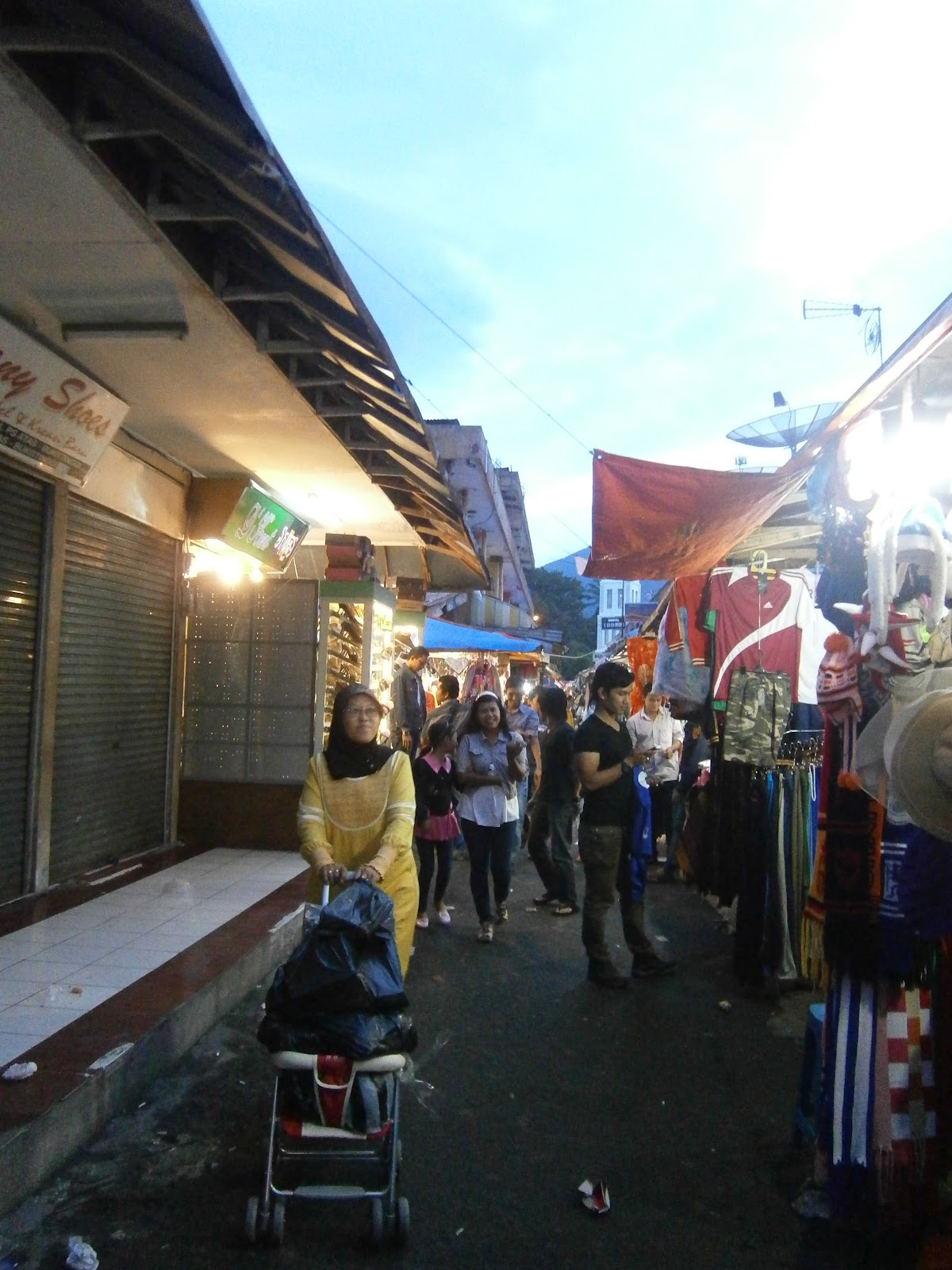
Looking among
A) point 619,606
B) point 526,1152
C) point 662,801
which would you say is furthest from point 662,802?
point 619,606

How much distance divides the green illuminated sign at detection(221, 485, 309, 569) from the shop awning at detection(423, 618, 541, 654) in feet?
15.5

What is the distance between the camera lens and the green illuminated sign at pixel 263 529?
8836mm

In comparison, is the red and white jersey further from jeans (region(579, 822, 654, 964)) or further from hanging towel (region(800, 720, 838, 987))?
hanging towel (region(800, 720, 838, 987))

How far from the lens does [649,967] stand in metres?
5.79

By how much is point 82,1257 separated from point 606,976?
344cm

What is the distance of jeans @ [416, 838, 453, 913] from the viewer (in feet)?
22.6

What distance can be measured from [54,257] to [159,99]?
Result: 59.0 inches

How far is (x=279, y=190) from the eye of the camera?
383 cm

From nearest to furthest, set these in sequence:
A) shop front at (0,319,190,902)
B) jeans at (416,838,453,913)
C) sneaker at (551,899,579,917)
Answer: shop front at (0,319,190,902)
jeans at (416,838,453,913)
sneaker at (551,899,579,917)

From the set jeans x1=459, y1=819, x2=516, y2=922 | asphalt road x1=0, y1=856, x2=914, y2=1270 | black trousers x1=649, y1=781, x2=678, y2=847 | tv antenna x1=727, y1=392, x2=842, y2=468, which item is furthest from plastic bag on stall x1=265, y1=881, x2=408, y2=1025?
tv antenna x1=727, y1=392, x2=842, y2=468

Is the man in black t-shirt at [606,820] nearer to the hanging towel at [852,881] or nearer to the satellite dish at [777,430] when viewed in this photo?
the hanging towel at [852,881]

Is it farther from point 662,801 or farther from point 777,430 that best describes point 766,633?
point 777,430

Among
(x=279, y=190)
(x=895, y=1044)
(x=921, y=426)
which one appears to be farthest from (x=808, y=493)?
(x=279, y=190)

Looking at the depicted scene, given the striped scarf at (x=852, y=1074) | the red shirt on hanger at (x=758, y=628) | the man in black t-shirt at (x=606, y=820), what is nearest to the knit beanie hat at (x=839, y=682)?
the striped scarf at (x=852, y=1074)
